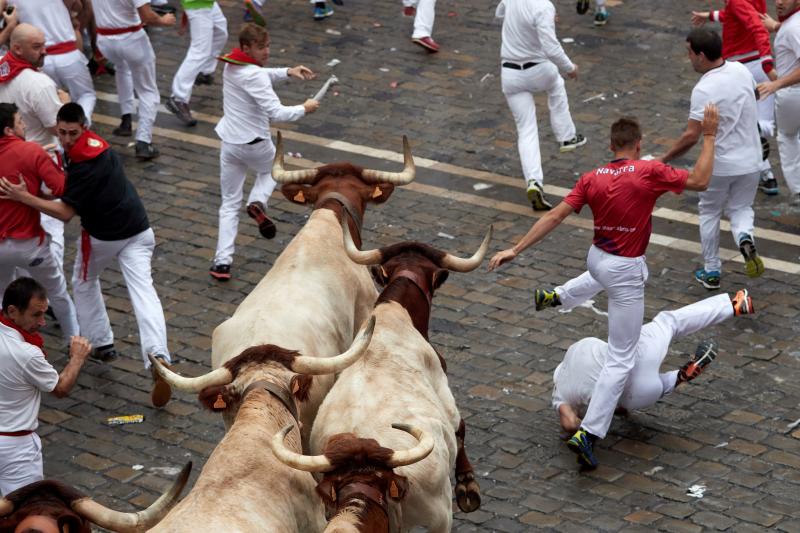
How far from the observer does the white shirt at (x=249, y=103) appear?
39.1ft

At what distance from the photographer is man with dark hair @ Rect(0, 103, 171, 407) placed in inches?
399

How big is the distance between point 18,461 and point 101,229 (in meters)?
2.40

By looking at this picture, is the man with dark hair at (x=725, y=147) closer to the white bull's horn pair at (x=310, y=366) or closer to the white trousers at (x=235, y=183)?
the white trousers at (x=235, y=183)

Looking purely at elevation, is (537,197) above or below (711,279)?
below

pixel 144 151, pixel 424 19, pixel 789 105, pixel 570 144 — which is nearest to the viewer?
pixel 789 105

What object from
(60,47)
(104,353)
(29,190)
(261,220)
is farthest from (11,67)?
(104,353)

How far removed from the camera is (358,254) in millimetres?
8531

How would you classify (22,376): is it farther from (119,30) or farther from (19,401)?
(119,30)

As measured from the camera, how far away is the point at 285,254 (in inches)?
353

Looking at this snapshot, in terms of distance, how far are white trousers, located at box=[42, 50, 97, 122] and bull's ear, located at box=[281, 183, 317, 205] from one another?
5.19 meters

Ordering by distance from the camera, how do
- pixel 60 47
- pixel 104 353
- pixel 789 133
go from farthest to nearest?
1. pixel 60 47
2. pixel 789 133
3. pixel 104 353

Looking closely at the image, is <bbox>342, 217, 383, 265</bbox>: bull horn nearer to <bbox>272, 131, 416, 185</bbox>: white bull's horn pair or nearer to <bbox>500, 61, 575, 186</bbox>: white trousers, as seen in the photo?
<bbox>272, 131, 416, 185</bbox>: white bull's horn pair

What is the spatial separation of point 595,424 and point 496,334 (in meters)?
1.94

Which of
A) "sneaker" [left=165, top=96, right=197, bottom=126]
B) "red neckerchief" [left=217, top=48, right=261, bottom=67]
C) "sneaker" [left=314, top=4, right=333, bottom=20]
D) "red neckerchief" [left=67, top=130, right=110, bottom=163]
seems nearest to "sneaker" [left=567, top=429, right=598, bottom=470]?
"red neckerchief" [left=67, top=130, right=110, bottom=163]
